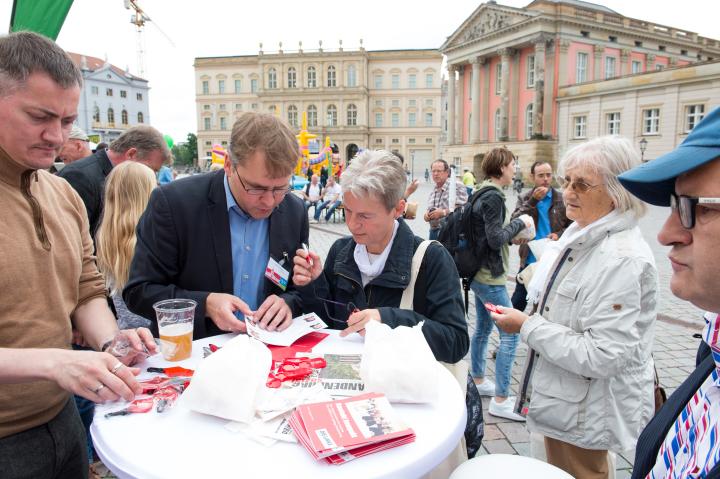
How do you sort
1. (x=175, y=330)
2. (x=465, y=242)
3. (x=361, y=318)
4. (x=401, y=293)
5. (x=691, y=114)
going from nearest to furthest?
1. (x=175, y=330)
2. (x=361, y=318)
3. (x=401, y=293)
4. (x=465, y=242)
5. (x=691, y=114)

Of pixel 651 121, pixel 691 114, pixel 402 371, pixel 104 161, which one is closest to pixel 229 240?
pixel 402 371

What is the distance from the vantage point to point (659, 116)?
31750 millimetres

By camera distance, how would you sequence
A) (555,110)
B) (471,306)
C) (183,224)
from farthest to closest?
(555,110)
(471,306)
(183,224)

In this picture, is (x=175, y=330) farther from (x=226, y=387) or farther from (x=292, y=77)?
(x=292, y=77)

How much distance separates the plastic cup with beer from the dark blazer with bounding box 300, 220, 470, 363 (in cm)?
59

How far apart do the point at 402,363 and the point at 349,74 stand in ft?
239

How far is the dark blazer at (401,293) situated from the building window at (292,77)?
2872 inches

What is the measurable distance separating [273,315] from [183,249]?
1.75 feet

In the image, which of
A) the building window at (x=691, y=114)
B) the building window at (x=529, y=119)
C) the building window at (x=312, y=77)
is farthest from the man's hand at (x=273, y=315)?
the building window at (x=312, y=77)

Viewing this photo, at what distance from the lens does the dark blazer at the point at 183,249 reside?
2090mm

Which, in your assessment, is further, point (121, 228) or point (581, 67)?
point (581, 67)

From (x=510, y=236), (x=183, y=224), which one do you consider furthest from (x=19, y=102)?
(x=510, y=236)

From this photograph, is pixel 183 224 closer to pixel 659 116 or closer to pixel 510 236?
pixel 510 236

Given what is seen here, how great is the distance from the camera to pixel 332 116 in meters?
70.3
